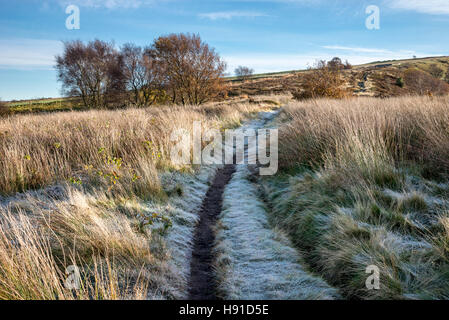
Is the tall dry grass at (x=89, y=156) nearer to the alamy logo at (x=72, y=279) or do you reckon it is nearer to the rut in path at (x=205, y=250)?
the rut in path at (x=205, y=250)

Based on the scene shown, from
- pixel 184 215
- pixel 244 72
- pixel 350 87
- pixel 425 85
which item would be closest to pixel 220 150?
pixel 184 215

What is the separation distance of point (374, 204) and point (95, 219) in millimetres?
3854

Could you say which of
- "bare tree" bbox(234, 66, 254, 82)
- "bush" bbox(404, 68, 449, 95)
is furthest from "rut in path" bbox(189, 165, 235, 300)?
"bare tree" bbox(234, 66, 254, 82)

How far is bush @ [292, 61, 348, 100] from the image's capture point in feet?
54.3

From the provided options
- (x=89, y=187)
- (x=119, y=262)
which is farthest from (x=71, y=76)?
(x=119, y=262)

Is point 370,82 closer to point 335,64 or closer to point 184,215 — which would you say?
point 335,64

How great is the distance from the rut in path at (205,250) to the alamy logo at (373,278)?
5.23 feet

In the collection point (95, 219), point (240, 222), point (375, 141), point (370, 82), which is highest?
point (370, 82)

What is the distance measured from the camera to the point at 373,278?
2.41 metres

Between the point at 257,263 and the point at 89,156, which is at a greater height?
the point at 89,156

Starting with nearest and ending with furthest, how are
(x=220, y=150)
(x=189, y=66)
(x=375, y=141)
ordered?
1. (x=375, y=141)
2. (x=220, y=150)
3. (x=189, y=66)
